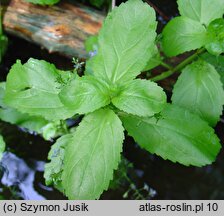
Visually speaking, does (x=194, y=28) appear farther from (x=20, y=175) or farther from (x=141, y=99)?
(x=20, y=175)

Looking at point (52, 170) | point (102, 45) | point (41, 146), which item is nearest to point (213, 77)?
point (102, 45)

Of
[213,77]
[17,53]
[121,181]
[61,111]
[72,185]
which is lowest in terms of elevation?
[121,181]

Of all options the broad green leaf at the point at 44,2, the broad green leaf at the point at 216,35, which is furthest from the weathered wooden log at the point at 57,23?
the broad green leaf at the point at 216,35

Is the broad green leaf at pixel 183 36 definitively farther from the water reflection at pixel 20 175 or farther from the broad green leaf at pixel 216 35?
the water reflection at pixel 20 175

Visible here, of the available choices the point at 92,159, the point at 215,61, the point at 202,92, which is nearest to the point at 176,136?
the point at 202,92

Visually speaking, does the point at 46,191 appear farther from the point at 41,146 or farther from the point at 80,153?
the point at 80,153

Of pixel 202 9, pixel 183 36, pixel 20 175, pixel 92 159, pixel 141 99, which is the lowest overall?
pixel 20 175
